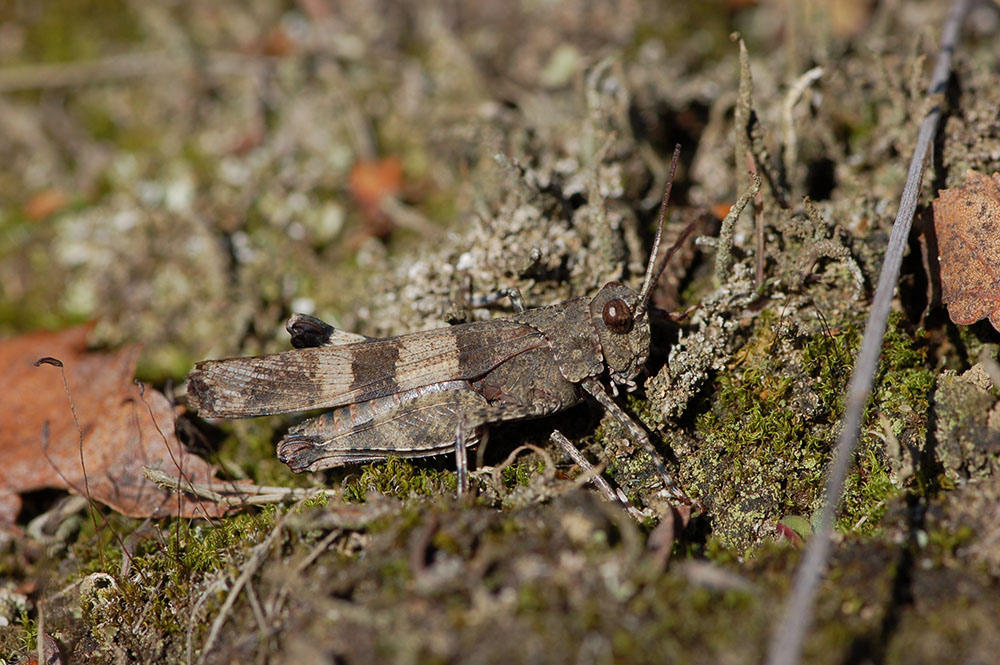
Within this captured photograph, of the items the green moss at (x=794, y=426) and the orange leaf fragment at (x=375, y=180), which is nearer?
the green moss at (x=794, y=426)

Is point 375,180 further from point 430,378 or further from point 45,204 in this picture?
point 45,204

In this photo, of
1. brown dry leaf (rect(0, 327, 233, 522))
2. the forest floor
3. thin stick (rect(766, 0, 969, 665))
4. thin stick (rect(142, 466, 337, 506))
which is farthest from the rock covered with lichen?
brown dry leaf (rect(0, 327, 233, 522))

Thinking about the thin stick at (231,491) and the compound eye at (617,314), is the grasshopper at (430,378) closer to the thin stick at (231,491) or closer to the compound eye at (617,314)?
the compound eye at (617,314)

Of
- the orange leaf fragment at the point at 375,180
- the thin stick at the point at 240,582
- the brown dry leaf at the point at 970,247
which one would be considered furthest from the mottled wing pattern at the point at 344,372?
the orange leaf fragment at the point at 375,180

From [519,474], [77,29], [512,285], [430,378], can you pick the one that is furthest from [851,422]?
[77,29]

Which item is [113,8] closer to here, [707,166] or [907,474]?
[707,166]

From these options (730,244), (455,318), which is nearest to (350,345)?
(455,318)
